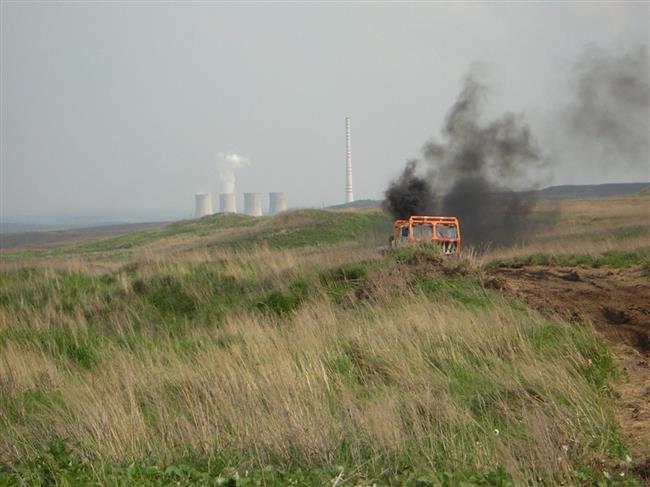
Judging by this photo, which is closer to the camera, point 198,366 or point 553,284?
point 198,366

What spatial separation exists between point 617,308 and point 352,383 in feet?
16.7

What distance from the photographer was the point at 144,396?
7.77m

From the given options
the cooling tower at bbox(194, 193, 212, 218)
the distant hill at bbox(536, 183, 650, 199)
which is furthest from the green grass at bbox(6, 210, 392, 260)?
the distant hill at bbox(536, 183, 650, 199)

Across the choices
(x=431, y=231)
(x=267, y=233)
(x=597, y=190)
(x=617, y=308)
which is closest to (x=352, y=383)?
(x=617, y=308)

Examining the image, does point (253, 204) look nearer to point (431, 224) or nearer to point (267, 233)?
point (267, 233)

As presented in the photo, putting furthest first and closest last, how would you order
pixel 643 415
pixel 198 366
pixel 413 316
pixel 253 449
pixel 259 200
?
pixel 259 200, pixel 413 316, pixel 198 366, pixel 643 415, pixel 253 449

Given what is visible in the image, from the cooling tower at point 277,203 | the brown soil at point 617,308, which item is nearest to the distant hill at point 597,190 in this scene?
the cooling tower at point 277,203

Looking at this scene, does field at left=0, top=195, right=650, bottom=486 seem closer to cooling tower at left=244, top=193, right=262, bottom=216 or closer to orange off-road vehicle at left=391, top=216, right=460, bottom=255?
orange off-road vehicle at left=391, top=216, right=460, bottom=255

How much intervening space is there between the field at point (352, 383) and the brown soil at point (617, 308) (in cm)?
4

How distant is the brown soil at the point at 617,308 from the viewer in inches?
256

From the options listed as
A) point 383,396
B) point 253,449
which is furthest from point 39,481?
point 383,396

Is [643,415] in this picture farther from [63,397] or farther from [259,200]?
[259,200]

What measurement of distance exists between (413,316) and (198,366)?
2.81 metres

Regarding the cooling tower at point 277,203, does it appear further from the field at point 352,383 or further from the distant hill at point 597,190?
the field at point 352,383
